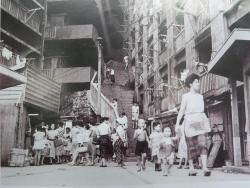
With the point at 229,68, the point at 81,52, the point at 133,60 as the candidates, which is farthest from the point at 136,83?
the point at 229,68

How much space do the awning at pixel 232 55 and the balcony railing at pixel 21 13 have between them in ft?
25.3

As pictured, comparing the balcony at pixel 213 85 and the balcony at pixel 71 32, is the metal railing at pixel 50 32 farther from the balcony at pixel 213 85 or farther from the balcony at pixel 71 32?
the balcony at pixel 213 85

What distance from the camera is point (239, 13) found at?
748cm

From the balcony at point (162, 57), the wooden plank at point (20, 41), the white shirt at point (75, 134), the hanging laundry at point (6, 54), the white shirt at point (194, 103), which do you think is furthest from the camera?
the balcony at point (162, 57)

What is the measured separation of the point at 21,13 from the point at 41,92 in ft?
11.3

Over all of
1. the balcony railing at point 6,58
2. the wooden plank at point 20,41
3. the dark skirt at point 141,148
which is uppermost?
the wooden plank at point 20,41

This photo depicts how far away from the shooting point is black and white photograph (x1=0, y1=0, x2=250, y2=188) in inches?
200

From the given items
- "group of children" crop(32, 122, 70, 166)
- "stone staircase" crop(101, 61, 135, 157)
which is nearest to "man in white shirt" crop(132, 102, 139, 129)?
"stone staircase" crop(101, 61, 135, 157)

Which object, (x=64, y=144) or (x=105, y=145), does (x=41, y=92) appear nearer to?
(x=64, y=144)

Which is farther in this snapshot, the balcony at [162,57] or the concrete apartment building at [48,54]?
the balcony at [162,57]

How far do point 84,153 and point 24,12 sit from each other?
6.84 meters

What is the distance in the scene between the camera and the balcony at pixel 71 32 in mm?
15609

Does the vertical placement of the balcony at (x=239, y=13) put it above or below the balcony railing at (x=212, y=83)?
above

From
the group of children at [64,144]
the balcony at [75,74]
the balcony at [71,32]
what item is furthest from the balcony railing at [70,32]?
the group of children at [64,144]
